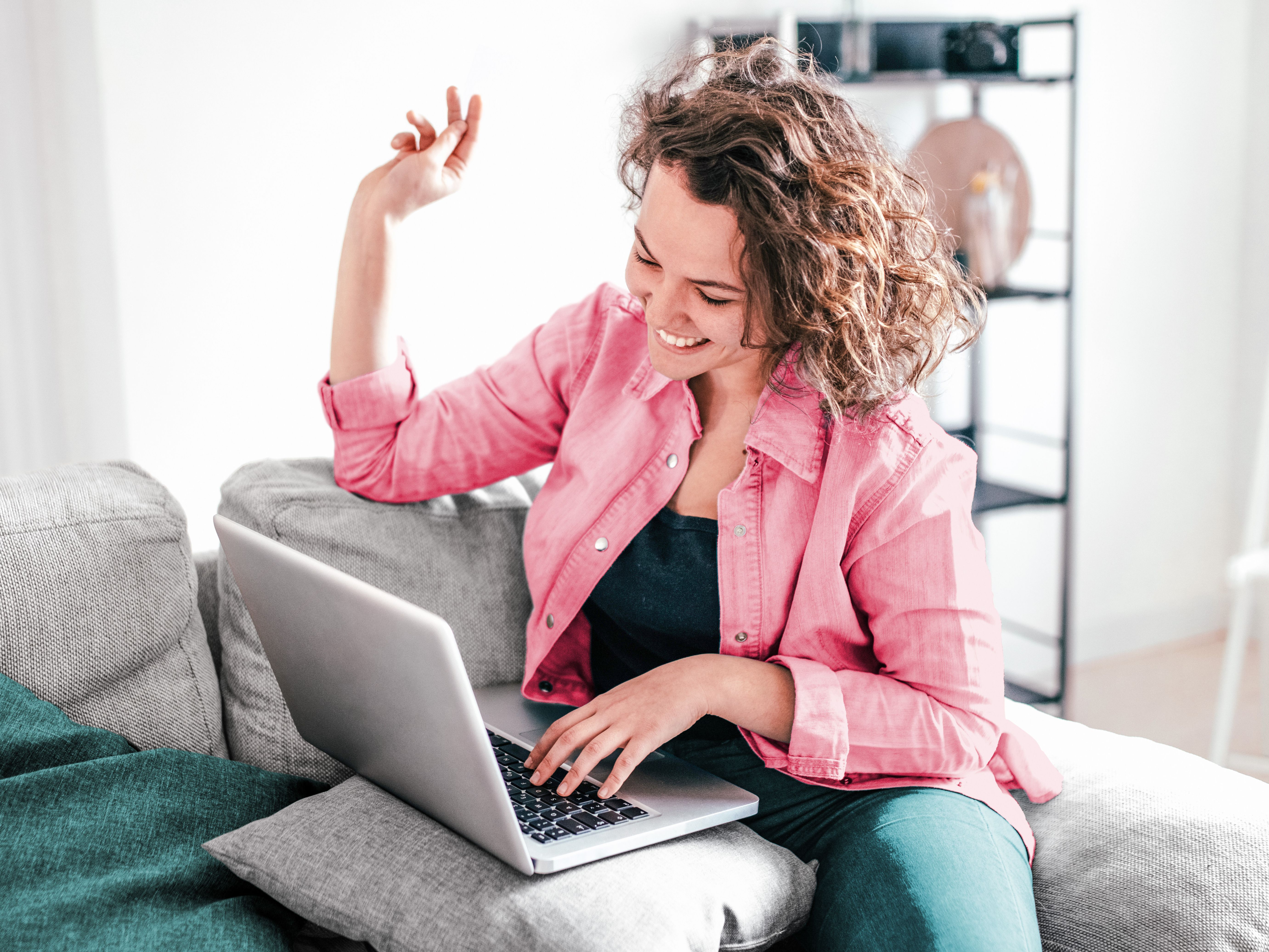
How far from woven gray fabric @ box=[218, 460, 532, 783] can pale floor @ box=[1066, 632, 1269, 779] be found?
160 centimetres

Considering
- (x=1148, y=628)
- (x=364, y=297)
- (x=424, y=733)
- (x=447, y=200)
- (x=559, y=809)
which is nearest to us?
(x=424, y=733)

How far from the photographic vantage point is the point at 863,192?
40.3 inches

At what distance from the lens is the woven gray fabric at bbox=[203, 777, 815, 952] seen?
828 millimetres

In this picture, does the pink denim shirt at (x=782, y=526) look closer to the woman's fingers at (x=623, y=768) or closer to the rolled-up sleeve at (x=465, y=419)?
the rolled-up sleeve at (x=465, y=419)

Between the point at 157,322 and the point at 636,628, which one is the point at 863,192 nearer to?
the point at 636,628

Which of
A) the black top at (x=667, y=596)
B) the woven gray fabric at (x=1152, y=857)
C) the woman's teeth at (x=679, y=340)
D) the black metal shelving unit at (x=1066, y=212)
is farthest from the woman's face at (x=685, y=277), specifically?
the black metal shelving unit at (x=1066, y=212)

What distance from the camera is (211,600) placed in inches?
53.1

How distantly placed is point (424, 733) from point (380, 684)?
5 centimetres

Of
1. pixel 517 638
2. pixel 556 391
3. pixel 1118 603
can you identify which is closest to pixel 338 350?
pixel 556 391

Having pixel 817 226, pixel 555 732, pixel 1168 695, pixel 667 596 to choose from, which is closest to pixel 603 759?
pixel 555 732

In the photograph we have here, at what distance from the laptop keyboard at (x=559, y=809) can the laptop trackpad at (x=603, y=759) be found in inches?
0.6

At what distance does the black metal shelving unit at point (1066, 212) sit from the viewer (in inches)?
84.6

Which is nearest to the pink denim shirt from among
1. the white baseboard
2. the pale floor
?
the pale floor

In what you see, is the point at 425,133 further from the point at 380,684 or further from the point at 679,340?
the point at 380,684
